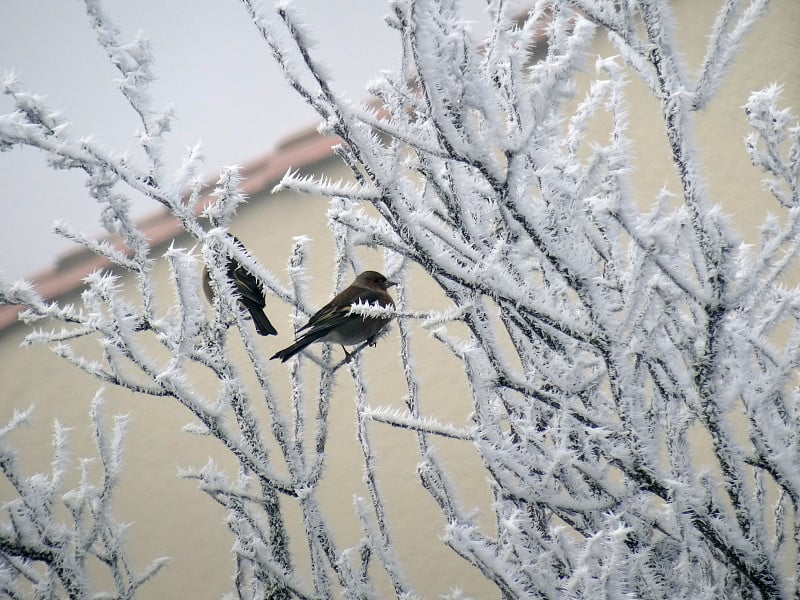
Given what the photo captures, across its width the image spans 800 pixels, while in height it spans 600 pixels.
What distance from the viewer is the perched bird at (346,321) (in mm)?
2660

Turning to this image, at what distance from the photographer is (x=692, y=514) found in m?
1.67

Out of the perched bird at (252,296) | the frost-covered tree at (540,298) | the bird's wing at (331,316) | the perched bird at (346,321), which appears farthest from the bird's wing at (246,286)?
the frost-covered tree at (540,298)

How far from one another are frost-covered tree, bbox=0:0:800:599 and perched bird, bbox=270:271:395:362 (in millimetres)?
108

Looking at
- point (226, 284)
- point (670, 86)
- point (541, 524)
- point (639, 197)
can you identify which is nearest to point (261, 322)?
point (226, 284)

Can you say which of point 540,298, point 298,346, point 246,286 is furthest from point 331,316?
point 540,298

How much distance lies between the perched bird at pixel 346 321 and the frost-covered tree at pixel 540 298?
0.36 feet

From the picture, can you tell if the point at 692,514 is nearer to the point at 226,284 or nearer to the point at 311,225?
the point at 226,284

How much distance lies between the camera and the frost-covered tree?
1414mm

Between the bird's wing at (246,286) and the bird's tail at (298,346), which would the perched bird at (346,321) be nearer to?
the bird's tail at (298,346)

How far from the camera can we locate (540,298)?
65.7 inches

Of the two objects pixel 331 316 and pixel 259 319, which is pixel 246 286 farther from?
pixel 331 316

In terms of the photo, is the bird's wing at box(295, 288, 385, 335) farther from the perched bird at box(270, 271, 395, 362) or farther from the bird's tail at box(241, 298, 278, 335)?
the bird's tail at box(241, 298, 278, 335)

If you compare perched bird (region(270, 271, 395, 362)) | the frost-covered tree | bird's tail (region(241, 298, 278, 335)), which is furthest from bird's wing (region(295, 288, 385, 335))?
bird's tail (region(241, 298, 278, 335))

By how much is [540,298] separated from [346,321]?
1.45 meters
